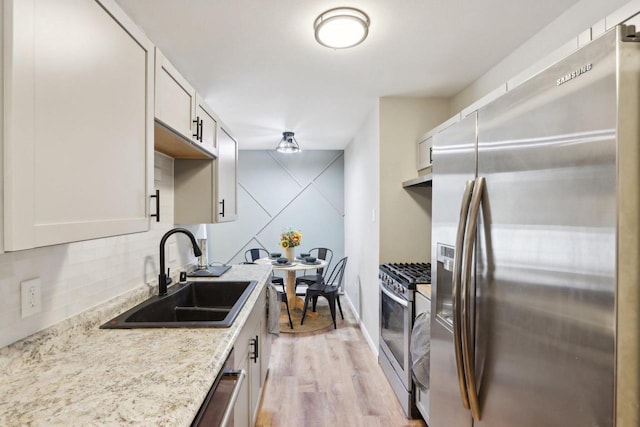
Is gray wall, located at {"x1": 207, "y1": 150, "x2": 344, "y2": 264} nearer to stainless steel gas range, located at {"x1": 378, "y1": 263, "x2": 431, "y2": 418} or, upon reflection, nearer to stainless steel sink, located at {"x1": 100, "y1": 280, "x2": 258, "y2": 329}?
stainless steel gas range, located at {"x1": 378, "y1": 263, "x2": 431, "y2": 418}

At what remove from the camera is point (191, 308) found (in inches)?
73.5

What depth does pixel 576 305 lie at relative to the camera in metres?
0.73

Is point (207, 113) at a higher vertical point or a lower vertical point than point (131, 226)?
higher

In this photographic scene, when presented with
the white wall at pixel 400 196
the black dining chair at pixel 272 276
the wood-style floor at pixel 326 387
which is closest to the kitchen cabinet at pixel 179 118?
the white wall at pixel 400 196

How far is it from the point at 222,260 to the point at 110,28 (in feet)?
15.6

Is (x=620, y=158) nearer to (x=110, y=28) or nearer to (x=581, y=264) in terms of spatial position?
(x=581, y=264)

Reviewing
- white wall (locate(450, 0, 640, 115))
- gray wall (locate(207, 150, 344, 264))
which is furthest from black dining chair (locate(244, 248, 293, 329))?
white wall (locate(450, 0, 640, 115))

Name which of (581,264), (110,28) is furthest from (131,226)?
(581,264)

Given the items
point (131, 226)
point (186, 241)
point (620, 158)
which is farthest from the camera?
point (186, 241)

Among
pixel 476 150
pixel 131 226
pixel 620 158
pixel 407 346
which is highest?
pixel 476 150

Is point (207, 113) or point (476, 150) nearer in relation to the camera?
point (476, 150)

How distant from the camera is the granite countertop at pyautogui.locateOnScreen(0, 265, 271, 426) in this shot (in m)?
0.76

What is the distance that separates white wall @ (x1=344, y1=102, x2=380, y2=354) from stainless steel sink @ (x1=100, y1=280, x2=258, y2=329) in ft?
4.84

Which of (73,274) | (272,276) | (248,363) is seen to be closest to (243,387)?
(248,363)
